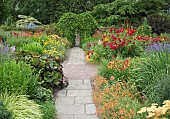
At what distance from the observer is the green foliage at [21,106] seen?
3.85 meters

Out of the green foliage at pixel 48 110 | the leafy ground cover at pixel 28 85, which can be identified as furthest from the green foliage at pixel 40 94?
the green foliage at pixel 48 110

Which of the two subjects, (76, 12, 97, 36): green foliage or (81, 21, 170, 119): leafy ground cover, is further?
(76, 12, 97, 36): green foliage

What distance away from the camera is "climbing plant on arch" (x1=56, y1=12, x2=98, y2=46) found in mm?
13922

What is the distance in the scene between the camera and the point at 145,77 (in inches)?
198

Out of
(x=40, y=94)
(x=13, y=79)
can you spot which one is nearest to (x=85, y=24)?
(x=40, y=94)

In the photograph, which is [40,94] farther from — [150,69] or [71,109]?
[150,69]

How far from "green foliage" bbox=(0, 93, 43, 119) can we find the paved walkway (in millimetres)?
449

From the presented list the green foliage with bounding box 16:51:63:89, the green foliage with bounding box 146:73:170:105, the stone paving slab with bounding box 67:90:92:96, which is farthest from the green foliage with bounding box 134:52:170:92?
the green foliage with bounding box 16:51:63:89

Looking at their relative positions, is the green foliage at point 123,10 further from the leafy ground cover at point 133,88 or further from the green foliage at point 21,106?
the green foliage at point 21,106

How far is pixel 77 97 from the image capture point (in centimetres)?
526

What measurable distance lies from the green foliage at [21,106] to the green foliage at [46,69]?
99 centimetres

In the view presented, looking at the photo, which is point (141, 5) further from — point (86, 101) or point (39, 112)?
point (39, 112)

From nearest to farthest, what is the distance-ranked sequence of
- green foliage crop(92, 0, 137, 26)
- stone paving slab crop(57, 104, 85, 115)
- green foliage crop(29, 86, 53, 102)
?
stone paving slab crop(57, 104, 85, 115) → green foliage crop(29, 86, 53, 102) → green foliage crop(92, 0, 137, 26)

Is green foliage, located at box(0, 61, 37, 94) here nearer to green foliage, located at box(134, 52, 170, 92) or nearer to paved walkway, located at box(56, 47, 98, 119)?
paved walkway, located at box(56, 47, 98, 119)
